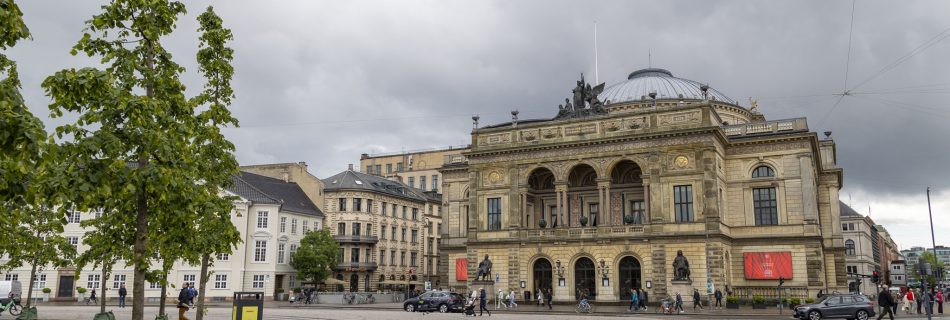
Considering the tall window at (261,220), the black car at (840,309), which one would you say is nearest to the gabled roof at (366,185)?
the tall window at (261,220)

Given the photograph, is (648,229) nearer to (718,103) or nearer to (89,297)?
(718,103)

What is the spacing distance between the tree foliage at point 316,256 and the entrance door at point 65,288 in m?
18.8

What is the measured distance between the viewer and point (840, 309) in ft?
113

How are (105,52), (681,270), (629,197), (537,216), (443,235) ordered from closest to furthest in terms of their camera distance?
(105,52), (681,270), (629,197), (537,216), (443,235)

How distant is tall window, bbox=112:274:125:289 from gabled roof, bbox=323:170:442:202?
20.2 meters

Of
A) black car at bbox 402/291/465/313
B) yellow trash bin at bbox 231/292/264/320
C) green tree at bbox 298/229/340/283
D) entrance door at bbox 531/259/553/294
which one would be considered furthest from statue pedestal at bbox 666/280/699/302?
yellow trash bin at bbox 231/292/264/320

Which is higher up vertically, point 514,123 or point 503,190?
point 514,123

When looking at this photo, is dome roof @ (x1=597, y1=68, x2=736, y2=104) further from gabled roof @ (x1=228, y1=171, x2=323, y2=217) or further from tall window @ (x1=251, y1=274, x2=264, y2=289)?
tall window @ (x1=251, y1=274, x2=264, y2=289)

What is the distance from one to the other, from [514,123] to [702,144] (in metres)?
15.0

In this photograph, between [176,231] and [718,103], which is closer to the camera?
[176,231]

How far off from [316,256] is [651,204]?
3043 centimetres

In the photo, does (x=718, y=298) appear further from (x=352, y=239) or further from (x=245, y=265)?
(x=245, y=265)

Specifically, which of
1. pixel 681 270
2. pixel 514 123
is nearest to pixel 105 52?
pixel 681 270

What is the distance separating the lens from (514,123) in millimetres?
57562
